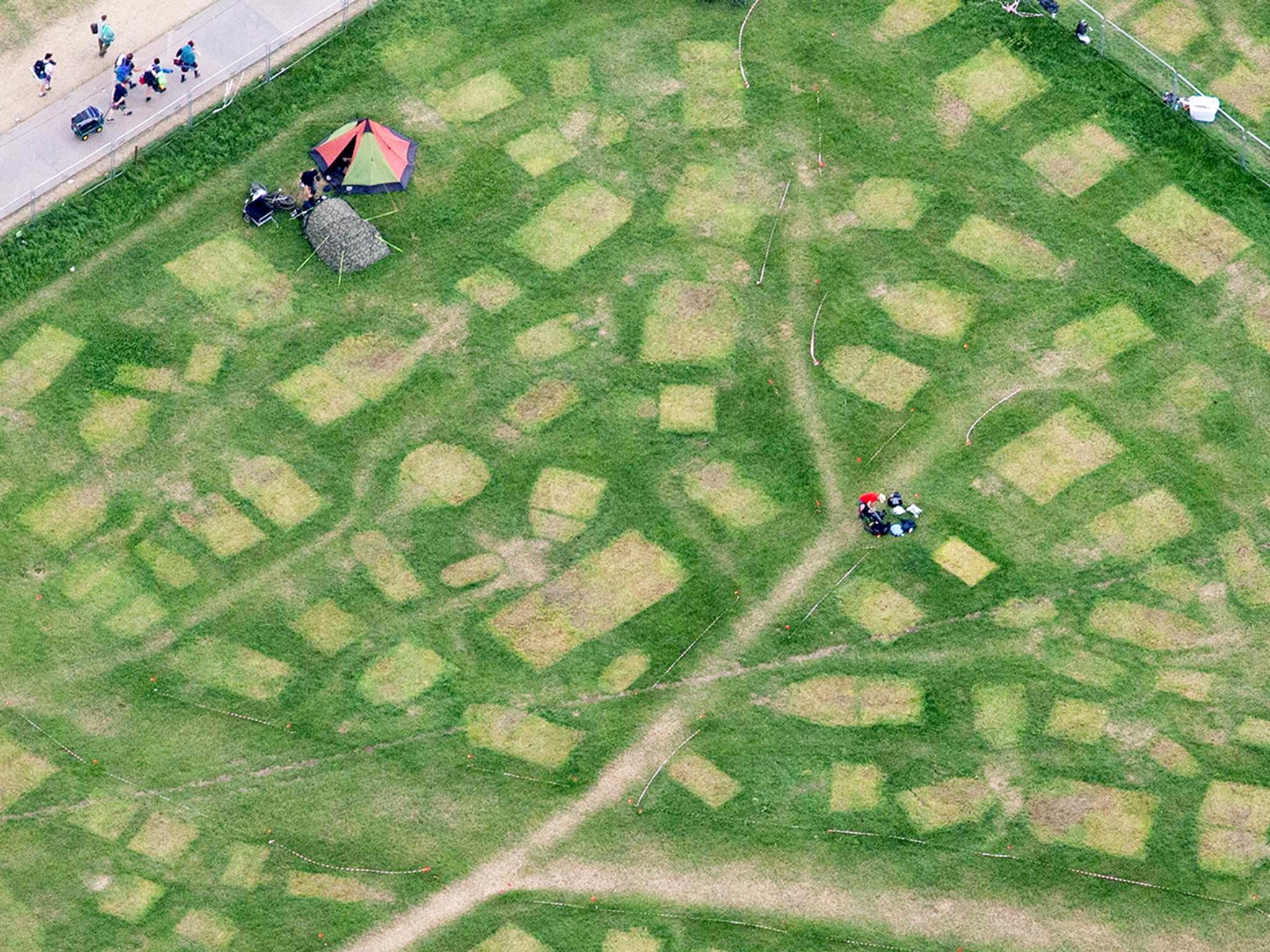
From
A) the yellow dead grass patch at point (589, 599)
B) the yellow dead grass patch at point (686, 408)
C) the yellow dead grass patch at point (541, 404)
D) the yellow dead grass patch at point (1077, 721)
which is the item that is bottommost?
the yellow dead grass patch at point (1077, 721)

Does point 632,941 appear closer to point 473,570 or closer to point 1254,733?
point 473,570

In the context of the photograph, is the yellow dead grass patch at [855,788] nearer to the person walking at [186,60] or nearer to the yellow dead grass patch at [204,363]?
the yellow dead grass patch at [204,363]

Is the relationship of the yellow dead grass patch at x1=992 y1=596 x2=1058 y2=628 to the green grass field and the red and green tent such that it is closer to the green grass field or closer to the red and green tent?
the green grass field

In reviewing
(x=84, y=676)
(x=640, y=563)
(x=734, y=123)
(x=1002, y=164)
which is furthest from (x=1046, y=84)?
(x=84, y=676)

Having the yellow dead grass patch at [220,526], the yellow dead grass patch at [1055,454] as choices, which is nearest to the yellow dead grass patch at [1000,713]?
the yellow dead grass patch at [1055,454]

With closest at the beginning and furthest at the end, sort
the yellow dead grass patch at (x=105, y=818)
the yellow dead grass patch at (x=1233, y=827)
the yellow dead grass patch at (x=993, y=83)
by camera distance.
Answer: the yellow dead grass patch at (x=1233, y=827) < the yellow dead grass patch at (x=105, y=818) < the yellow dead grass patch at (x=993, y=83)

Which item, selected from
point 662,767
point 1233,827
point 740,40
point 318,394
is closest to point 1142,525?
point 1233,827
